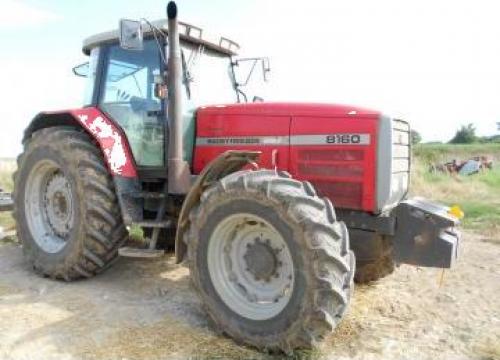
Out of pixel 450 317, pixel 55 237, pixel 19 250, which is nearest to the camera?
pixel 450 317

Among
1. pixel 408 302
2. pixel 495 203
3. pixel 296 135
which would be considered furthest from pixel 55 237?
pixel 495 203

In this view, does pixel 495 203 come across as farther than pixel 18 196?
Yes

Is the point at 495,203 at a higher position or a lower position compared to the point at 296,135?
lower

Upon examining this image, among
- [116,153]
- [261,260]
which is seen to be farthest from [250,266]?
[116,153]

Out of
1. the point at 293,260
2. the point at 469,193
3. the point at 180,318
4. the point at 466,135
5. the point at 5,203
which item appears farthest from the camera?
the point at 466,135

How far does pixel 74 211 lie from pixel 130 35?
1862mm

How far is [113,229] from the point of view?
5.50m

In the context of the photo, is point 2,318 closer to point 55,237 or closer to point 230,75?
point 55,237

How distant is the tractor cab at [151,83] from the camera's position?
18.2ft

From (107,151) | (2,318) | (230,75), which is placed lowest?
(2,318)

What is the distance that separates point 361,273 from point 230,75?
253 centimetres

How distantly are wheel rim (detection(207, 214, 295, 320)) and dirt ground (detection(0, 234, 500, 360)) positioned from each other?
0.33 metres

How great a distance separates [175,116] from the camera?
518 centimetres

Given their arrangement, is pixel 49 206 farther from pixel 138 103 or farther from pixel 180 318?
pixel 180 318
